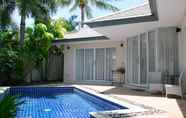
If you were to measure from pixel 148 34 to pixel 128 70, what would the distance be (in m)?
2.84

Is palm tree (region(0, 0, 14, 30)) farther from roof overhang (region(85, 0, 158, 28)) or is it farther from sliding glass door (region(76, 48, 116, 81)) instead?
roof overhang (region(85, 0, 158, 28))

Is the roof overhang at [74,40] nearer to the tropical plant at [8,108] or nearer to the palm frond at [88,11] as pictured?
the tropical plant at [8,108]

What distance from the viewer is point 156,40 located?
10.9m

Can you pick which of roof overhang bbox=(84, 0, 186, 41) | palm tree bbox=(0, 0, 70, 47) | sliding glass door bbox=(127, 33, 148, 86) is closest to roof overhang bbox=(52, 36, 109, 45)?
palm tree bbox=(0, 0, 70, 47)

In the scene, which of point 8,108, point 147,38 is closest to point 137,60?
point 147,38

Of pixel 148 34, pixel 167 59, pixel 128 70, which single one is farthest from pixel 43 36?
pixel 167 59

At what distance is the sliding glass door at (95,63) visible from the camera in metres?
16.1

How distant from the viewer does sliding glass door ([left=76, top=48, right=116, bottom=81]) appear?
16.1 metres

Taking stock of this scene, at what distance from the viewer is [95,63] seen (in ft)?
53.9

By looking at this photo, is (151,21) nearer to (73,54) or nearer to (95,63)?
(95,63)

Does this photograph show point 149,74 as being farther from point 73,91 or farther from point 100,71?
point 100,71

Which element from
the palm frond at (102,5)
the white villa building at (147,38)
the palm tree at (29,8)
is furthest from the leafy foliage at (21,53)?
the palm frond at (102,5)

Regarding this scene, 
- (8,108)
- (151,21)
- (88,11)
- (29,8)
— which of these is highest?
(88,11)

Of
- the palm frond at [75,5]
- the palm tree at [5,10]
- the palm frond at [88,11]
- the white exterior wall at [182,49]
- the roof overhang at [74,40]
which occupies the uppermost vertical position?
the palm frond at [75,5]
